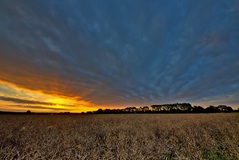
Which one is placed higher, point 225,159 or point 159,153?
point 159,153

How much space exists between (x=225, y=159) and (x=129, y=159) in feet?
12.3

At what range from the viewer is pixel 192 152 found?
4.83 meters

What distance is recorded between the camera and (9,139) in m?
5.66

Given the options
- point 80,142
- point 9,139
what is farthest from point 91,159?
point 9,139

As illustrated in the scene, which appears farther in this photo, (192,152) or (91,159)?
(192,152)

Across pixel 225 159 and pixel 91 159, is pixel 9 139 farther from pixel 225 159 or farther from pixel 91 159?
pixel 225 159

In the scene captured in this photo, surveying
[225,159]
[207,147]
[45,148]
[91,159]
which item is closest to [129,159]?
[91,159]

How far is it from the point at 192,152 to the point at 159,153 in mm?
1438

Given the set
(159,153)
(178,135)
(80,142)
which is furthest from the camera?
(178,135)

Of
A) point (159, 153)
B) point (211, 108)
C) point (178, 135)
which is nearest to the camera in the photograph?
point (159, 153)

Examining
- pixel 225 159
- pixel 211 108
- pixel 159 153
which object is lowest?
pixel 225 159

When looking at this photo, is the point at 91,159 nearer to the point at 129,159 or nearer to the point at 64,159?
the point at 64,159

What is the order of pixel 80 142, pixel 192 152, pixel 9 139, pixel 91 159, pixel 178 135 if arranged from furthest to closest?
pixel 178 135 → pixel 9 139 → pixel 80 142 → pixel 192 152 → pixel 91 159

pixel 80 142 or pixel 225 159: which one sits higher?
pixel 80 142
